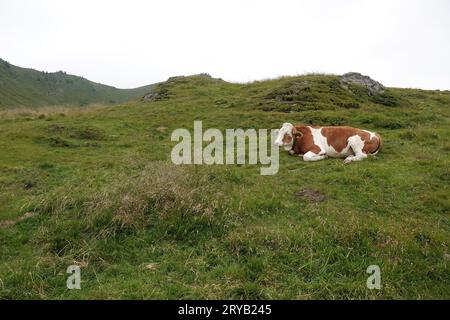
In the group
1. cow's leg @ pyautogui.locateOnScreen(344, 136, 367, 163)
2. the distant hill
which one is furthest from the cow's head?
the distant hill

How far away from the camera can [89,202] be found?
28.1 ft

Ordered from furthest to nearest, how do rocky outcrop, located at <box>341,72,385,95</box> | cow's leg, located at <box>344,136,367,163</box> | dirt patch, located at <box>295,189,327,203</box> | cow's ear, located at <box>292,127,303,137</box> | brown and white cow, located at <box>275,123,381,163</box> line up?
rocky outcrop, located at <box>341,72,385,95</box> < cow's ear, located at <box>292,127,303,137</box> < brown and white cow, located at <box>275,123,381,163</box> < cow's leg, located at <box>344,136,367,163</box> < dirt patch, located at <box>295,189,327,203</box>

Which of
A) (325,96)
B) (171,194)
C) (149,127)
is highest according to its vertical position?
(325,96)

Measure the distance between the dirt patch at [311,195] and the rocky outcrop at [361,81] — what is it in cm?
1935

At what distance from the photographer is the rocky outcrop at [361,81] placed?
91.7 feet

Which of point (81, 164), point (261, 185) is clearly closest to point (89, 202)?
point (261, 185)

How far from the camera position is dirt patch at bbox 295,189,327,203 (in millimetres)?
9453

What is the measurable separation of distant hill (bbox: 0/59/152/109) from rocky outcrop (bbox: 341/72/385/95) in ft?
308

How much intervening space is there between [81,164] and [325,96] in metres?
16.0

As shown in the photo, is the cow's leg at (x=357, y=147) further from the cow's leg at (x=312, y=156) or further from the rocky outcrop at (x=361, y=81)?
the rocky outcrop at (x=361, y=81)

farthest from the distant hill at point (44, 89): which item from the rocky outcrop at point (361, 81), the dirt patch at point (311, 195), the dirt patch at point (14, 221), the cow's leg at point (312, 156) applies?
the dirt patch at point (311, 195)

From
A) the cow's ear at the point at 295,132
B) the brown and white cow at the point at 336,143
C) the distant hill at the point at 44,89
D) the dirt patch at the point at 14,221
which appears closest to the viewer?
the dirt patch at the point at 14,221

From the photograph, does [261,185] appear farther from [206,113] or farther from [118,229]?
[206,113]

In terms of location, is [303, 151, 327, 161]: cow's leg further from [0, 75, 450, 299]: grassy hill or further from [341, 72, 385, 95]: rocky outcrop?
[341, 72, 385, 95]: rocky outcrop
